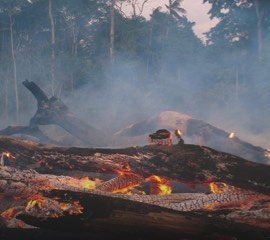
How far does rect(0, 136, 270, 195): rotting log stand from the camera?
3406mm

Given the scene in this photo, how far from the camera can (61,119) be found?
11422mm

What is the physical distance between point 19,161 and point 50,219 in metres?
1.20

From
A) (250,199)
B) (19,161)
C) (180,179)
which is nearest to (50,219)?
(19,161)

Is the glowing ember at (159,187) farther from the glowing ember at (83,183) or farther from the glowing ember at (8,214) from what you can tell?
the glowing ember at (8,214)

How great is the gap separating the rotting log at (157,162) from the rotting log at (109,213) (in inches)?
9.5

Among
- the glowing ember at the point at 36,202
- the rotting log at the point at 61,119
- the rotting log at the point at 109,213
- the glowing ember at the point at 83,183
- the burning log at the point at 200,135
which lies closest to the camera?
the rotting log at the point at 109,213

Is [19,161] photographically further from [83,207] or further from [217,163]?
[217,163]

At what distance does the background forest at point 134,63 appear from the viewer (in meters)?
25.6

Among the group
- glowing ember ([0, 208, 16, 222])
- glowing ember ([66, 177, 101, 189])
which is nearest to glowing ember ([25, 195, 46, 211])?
glowing ember ([0, 208, 16, 222])

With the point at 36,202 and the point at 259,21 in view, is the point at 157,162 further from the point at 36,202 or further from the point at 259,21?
the point at 259,21

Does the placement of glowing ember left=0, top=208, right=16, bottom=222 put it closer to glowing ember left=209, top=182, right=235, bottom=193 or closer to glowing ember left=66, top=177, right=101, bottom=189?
glowing ember left=66, top=177, right=101, bottom=189

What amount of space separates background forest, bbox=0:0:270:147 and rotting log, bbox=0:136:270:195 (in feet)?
49.9

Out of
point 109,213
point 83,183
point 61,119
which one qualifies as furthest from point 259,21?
point 109,213

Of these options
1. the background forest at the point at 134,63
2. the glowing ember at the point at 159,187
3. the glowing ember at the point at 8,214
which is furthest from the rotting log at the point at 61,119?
the background forest at the point at 134,63
